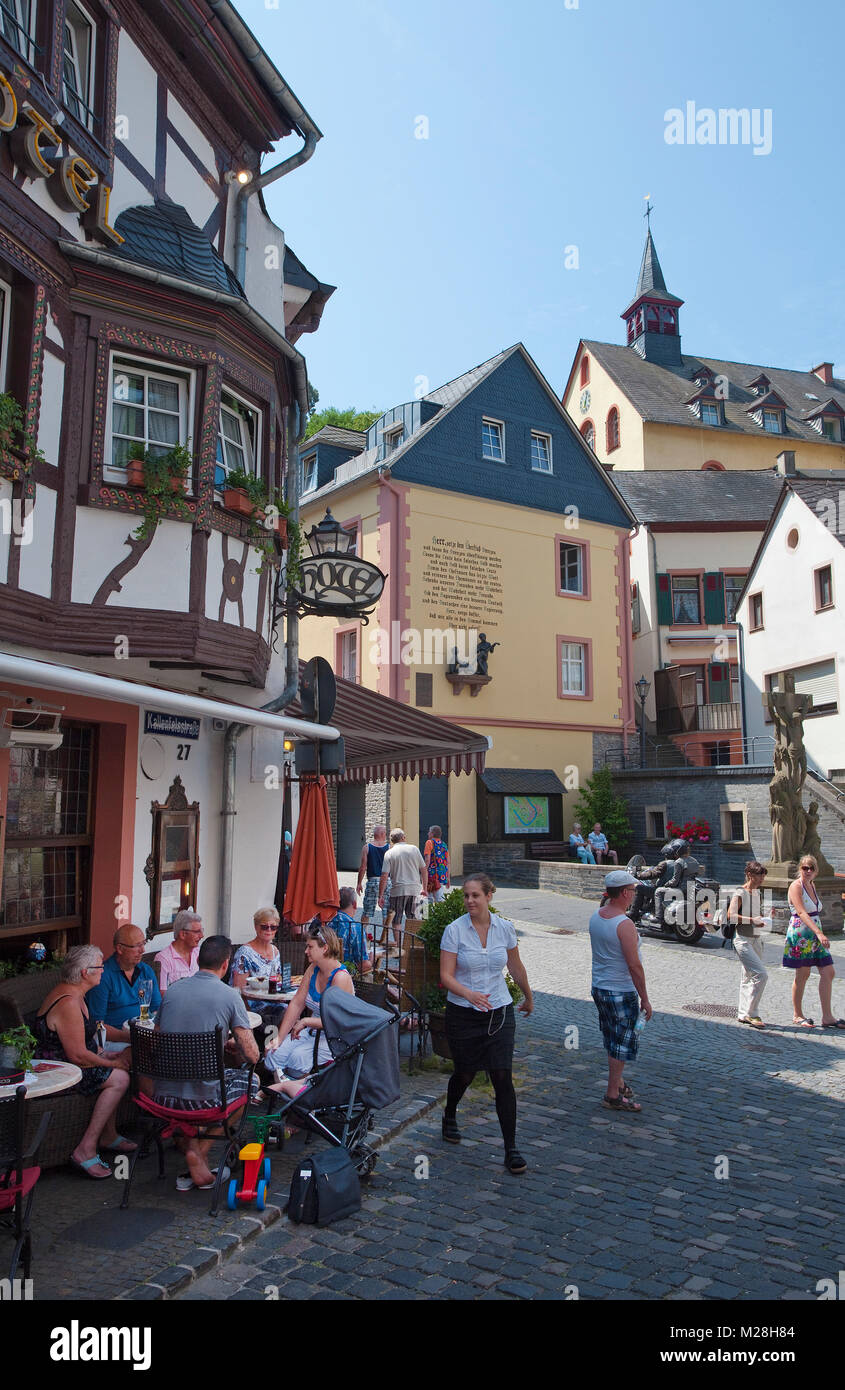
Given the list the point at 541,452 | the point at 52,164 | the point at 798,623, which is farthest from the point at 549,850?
the point at 52,164

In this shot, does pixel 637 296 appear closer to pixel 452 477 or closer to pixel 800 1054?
pixel 452 477

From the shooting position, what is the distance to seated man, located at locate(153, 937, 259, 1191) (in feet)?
17.9

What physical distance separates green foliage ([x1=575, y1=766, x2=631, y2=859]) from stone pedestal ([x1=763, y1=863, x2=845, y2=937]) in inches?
397

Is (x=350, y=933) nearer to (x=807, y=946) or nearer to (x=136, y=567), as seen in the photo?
(x=136, y=567)

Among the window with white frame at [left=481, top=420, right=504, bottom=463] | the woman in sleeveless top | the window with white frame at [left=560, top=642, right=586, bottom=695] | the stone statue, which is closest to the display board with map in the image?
the stone statue

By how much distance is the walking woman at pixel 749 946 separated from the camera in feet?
32.8

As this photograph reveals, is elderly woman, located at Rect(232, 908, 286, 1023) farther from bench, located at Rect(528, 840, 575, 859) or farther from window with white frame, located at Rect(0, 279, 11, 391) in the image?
bench, located at Rect(528, 840, 575, 859)

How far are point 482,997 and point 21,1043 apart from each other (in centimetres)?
254

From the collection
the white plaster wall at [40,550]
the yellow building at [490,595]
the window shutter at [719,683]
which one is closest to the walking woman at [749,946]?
the white plaster wall at [40,550]

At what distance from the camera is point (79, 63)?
8.35m

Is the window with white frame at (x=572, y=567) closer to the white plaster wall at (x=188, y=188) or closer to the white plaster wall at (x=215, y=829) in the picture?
the white plaster wall at (x=215, y=829)

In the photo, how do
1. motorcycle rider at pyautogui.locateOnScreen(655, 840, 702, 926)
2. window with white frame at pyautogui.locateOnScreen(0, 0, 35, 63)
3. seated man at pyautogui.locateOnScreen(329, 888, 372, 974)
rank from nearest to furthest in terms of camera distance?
window with white frame at pyautogui.locateOnScreen(0, 0, 35, 63) → seated man at pyautogui.locateOnScreen(329, 888, 372, 974) → motorcycle rider at pyautogui.locateOnScreen(655, 840, 702, 926)

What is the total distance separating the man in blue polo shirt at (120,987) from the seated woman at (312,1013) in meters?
0.91
